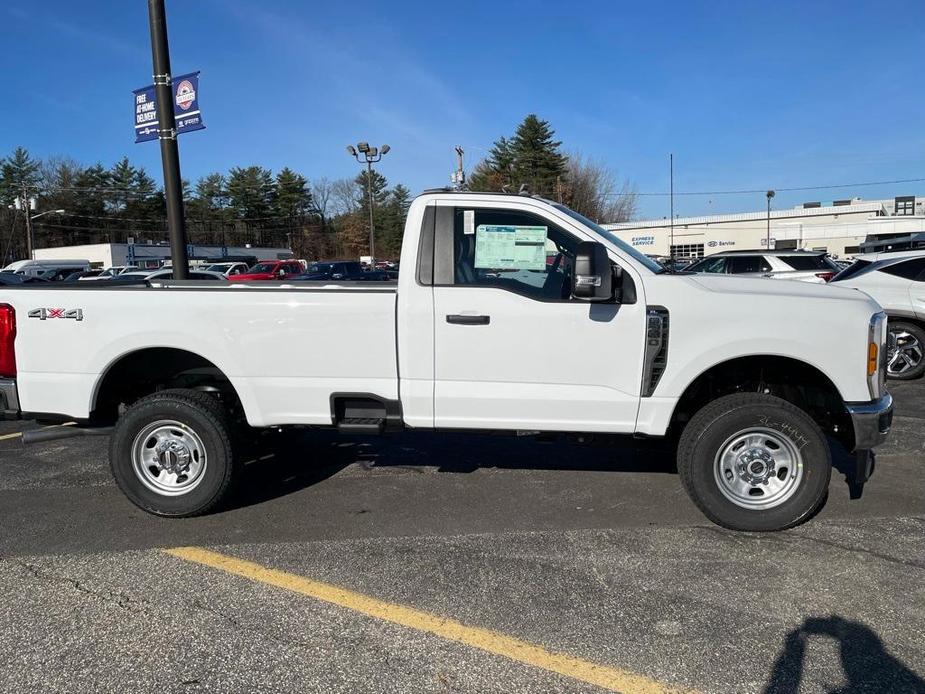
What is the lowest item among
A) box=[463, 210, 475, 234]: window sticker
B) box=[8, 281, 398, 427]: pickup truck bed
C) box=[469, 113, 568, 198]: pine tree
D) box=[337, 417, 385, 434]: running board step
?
box=[337, 417, 385, 434]: running board step

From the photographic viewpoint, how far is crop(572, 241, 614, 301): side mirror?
376 centimetres

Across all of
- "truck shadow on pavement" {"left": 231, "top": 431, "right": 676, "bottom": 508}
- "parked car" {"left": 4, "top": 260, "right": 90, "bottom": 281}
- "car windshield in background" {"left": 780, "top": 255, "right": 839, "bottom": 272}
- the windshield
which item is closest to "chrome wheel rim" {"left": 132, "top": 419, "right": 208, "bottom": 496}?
"truck shadow on pavement" {"left": 231, "top": 431, "right": 676, "bottom": 508}

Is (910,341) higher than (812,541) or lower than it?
higher

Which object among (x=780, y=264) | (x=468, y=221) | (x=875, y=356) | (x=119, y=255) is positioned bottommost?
(x=875, y=356)

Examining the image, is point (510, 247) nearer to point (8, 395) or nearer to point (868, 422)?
point (868, 422)

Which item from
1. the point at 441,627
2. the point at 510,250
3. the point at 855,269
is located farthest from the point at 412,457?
the point at 855,269

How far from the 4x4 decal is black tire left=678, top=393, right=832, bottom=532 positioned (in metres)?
3.90

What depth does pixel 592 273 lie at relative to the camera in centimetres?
Answer: 376

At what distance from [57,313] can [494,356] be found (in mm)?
2832

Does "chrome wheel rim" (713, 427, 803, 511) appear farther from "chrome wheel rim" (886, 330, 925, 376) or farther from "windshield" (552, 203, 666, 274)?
"chrome wheel rim" (886, 330, 925, 376)

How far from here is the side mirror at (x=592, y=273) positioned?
376 cm

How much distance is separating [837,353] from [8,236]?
9426cm

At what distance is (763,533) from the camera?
4.09 m

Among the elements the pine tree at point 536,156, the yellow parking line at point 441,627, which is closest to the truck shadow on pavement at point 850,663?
the yellow parking line at point 441,627
